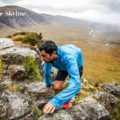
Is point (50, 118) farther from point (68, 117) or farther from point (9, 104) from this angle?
point (9, 104)

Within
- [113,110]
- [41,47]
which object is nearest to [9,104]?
[41,47]

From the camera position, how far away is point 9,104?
40.4ft

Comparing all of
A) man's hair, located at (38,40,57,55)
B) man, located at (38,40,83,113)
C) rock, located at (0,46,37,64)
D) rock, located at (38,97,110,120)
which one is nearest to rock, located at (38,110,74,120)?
rock, located at (38,97,110,120)

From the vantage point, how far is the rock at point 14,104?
11.9 metres

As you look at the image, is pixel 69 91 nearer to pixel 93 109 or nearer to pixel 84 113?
pixel 84 113

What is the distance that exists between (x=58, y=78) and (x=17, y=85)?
2693mm

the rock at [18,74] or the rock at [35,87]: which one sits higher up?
the rock at [18,74]

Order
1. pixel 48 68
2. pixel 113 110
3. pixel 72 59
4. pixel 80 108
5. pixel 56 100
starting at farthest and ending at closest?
pixel 113 110 → pixel 80 108 → pixel 48 68 → pixel 72 59 → pixel 56 100

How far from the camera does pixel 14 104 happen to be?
12.4 metres

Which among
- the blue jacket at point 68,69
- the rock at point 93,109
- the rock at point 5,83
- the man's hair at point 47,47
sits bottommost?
the rock at point 93,109

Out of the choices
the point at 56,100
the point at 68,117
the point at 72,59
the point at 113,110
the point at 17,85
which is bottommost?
the point at 113,110

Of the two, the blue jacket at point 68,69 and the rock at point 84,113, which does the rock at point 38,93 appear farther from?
the blue jacket at point 68,69

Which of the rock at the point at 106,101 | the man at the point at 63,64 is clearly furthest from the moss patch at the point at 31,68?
the man at the point at 63,64

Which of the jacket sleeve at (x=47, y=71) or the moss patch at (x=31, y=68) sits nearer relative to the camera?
the jacket sleeve at (x=47, y=71)
